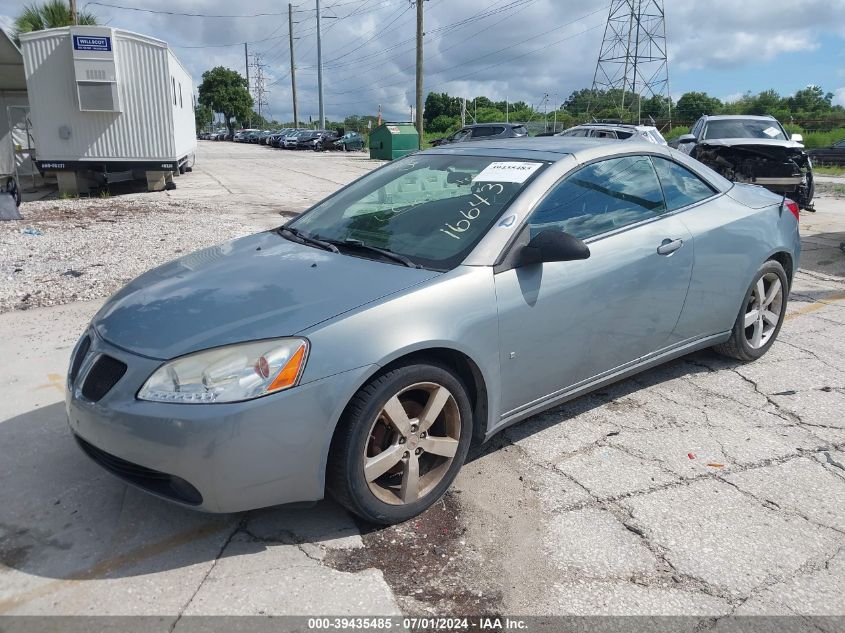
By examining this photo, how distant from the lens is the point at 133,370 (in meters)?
2.51

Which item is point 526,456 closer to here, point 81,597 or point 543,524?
point 543,524

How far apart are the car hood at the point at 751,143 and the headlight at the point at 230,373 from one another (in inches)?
468

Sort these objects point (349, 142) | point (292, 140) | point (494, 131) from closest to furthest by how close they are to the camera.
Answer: point (494, 131)
point (349, 142)
point (292, 140)

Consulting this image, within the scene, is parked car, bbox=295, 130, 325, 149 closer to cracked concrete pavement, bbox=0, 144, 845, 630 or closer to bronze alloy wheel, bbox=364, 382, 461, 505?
cracked concrete pavement, bbox=0, 144, 845, 630

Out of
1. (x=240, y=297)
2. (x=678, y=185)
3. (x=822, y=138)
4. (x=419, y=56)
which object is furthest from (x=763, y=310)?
(x=822, y=138)

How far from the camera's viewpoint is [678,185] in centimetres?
408

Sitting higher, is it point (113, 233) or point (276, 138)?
point (276, 138)

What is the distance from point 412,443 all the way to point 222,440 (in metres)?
0.80

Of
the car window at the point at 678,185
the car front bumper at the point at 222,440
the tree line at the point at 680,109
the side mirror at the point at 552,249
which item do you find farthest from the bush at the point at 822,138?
the car front bumper at the point at 222,440

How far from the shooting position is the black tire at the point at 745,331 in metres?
4.39

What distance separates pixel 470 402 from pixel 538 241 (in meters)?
0.81

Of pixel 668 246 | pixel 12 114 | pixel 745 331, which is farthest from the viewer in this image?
pixel 12 114

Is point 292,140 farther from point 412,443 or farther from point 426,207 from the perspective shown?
point 412,443

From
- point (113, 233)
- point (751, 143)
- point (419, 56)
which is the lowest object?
point (113, 233)
